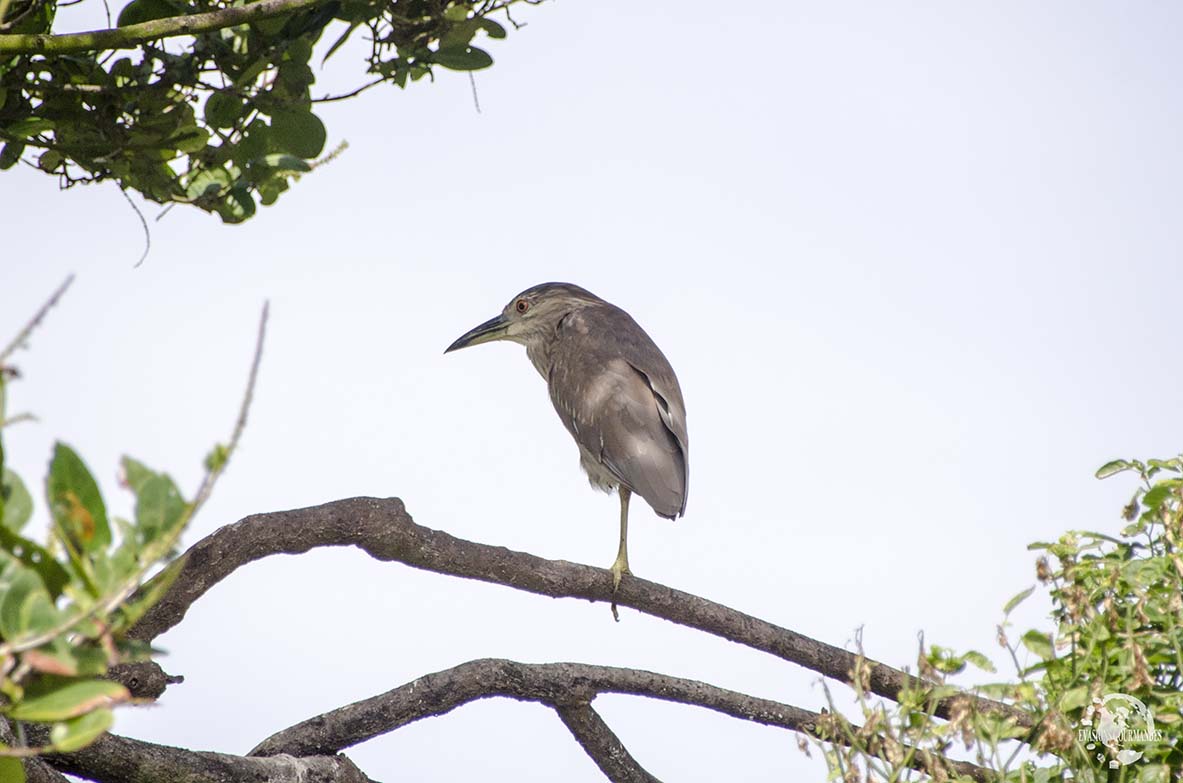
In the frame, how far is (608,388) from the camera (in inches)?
158

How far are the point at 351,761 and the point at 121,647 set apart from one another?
1716mm

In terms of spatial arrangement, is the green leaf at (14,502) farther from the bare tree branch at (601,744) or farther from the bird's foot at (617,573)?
the bird's foot at (617,573)

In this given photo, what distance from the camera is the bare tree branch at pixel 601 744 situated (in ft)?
9.36

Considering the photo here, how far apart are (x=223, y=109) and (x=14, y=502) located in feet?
5.05

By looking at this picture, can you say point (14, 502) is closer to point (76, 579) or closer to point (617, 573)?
point (76, 579)

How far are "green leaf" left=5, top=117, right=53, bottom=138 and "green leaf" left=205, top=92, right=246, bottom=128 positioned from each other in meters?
0.29

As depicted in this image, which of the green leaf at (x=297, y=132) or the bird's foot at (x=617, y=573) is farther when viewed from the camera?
the bird's foot at (x=617, y=573)

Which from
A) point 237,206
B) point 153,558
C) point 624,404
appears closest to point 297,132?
point 237,206

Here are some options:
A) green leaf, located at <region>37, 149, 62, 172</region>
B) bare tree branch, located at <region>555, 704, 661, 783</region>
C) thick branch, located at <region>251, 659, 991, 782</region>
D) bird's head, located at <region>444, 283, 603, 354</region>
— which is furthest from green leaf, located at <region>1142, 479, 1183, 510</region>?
bird's head, located at <region>444, 283, 603, 354</region>

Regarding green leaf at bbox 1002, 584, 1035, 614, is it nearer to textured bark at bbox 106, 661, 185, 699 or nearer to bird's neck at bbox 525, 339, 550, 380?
textured bark at bbox 106, 661, 185, 699

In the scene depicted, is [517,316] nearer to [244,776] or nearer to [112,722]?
[244,776]

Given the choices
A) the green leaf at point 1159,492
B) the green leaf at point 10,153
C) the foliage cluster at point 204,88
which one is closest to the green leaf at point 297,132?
the foliage cluster at point 204,88

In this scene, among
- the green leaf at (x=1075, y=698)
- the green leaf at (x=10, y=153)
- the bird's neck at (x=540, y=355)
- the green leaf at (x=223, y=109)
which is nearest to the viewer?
the green leaf at (x=1075, y=698)

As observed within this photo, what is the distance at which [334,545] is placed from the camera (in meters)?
2.68
